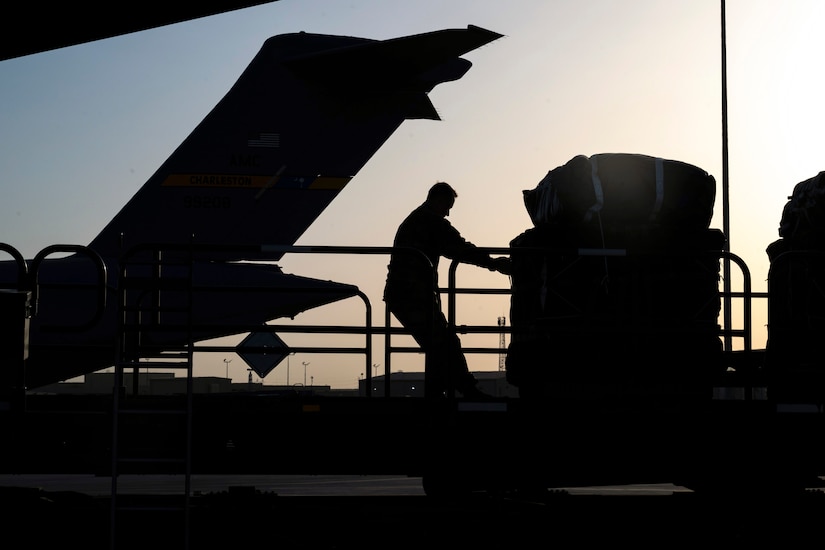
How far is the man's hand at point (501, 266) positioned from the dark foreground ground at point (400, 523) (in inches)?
72.7

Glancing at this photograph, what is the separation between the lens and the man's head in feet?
30.6

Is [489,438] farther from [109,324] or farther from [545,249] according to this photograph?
[109,324]

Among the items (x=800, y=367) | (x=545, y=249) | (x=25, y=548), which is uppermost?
(x=545, y=249)

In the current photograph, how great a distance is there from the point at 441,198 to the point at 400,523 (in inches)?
135

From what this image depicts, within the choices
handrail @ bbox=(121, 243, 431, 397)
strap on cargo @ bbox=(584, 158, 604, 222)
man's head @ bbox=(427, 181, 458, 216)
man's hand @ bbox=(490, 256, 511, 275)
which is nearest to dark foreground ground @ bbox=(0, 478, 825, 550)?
handrail @ bbox=(121, 243, 431, 397)

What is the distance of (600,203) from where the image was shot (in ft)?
23.9

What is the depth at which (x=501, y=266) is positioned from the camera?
8172 millimetres

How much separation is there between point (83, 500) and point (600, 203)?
446 cm

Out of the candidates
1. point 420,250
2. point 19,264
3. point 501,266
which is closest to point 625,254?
point 501,266

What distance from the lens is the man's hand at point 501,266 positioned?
26.7ft

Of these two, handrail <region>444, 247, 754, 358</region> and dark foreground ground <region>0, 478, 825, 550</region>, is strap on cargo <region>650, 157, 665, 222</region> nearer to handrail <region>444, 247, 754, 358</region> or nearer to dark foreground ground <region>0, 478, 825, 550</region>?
handrail <region>444, 247, 754, 358</region>

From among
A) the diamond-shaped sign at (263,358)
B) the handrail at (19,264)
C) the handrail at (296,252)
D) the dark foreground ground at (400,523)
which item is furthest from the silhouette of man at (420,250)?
the diamond-shaped sign at (263,358)

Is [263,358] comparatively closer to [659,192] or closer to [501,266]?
[501,266]

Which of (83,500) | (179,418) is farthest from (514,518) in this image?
(83,500)
